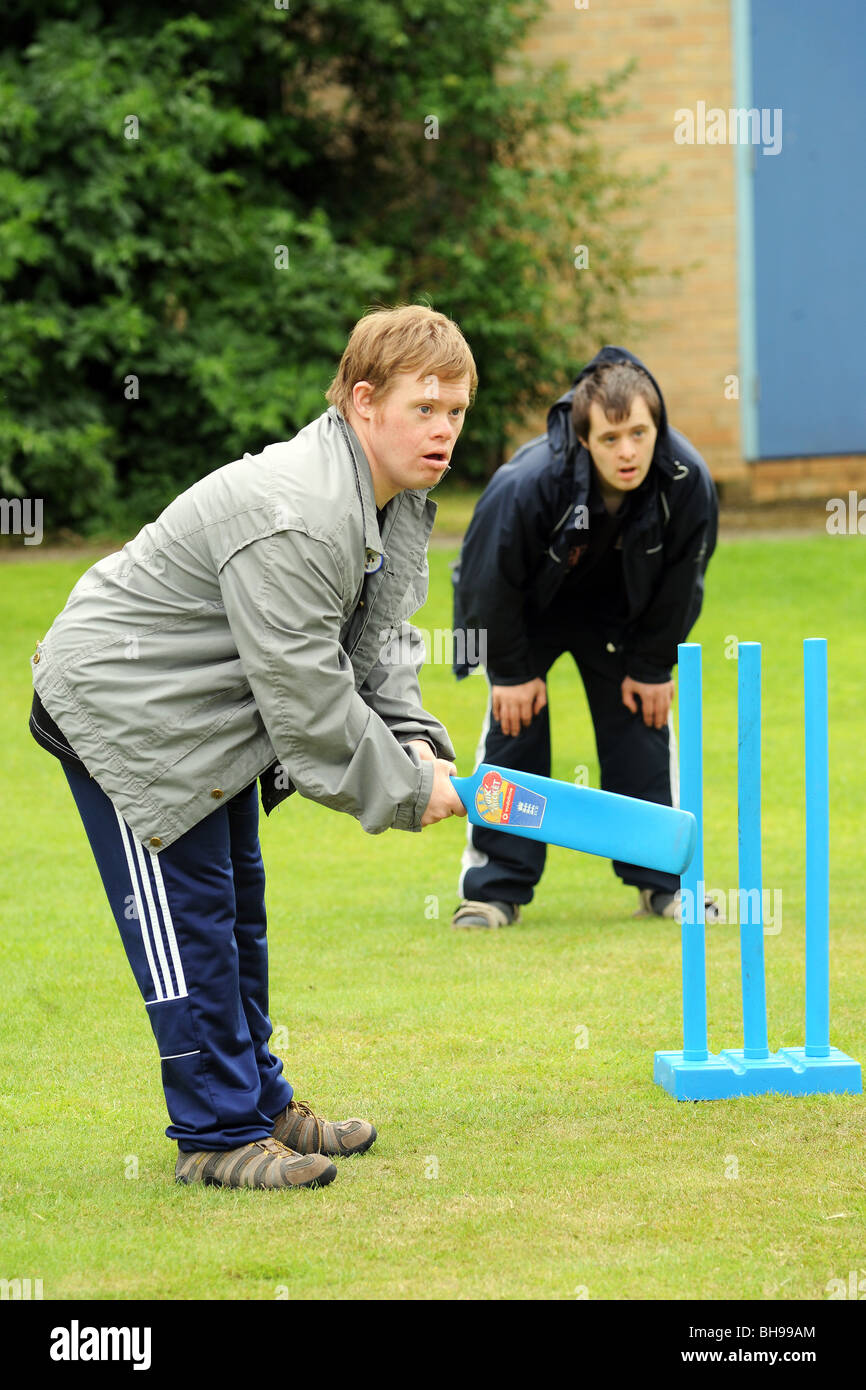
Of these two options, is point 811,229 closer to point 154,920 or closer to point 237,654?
point 237,654

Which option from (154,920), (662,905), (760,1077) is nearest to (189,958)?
(154,920)

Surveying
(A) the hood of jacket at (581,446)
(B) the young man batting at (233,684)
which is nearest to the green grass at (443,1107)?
(B) the young man batting at (233,684)

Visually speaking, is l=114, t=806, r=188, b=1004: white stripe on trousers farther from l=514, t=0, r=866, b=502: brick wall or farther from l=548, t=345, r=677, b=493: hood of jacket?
l=514, t=0, r=866, b=502: brick wall

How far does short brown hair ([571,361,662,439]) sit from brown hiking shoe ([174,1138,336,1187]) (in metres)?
2.68

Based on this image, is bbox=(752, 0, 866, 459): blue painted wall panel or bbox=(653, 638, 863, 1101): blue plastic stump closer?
bbox=(653, 638, 863, 1101): blue plastic stump

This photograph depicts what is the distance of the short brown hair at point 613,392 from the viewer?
5180mm

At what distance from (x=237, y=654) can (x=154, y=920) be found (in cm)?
54

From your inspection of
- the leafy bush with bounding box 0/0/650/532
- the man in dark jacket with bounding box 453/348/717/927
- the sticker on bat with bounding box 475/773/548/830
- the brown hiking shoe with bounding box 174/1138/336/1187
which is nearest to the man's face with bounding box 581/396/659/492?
the man in dark jacket with bounding box 453/348/717/927

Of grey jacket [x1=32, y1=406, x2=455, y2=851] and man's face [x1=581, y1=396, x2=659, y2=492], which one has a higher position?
man's face [x1=581, y1=396, x2=659, y2=492]

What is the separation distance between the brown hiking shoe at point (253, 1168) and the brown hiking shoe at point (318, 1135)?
17 centimetres

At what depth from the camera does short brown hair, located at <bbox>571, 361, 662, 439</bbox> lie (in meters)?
5.18

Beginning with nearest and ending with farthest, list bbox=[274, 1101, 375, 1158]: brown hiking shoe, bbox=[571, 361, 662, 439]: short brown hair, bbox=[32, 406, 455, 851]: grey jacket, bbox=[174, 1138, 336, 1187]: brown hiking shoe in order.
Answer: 1. bbox=[32, 406, 455, 851]: grey jacket
2. bbox=[174, 1138, 336, 1187]: brown hiking shoe
3. bbox=[274, 1101, 375, 1158]: brown hiking shoe
4. bbox=[571, 361, 662, 439]: short brown hair

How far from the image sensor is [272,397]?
1430 cm

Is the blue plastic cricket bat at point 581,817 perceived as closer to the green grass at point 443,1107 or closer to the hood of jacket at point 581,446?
the green grass at point 443,1107
